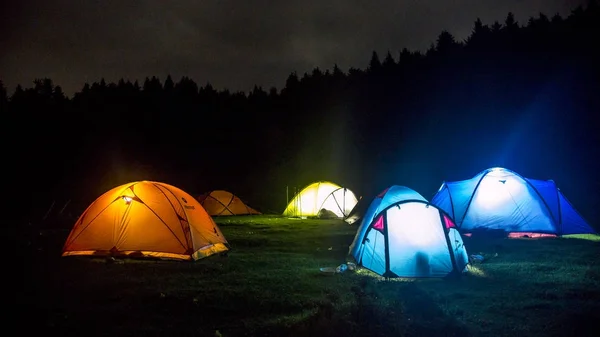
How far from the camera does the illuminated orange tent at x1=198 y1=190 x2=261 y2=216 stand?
28.3 m

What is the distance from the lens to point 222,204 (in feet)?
94.1

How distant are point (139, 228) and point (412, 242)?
7522mm

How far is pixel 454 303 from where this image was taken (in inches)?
300

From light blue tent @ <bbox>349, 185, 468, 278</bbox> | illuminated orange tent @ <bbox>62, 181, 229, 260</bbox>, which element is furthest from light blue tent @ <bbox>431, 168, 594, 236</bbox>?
illuminated orange tent @ <bbox>62, 181, 229, 260</bbox>

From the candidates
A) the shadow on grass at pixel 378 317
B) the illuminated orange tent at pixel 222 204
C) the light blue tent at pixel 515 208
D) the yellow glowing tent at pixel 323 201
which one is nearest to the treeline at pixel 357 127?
the yellow glowing tent at pixel 323 201

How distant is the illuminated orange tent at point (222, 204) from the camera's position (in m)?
28.3

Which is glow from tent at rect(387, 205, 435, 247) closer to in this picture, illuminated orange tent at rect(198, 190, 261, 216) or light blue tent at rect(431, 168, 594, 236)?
light blue tent at rect(431, 168, 594, 236)

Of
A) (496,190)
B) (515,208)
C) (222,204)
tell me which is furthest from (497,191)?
(222,204)

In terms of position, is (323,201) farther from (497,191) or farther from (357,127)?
(357,127)

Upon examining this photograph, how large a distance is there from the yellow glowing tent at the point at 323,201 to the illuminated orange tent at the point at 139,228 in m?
14.4

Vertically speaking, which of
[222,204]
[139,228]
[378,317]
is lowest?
[378,317]

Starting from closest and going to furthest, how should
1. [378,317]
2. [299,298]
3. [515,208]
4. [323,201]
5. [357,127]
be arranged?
[378,317], [299,298], [515,208], [323,201], [357,127]

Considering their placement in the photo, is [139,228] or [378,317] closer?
[378,317]

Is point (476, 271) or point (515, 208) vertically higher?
point (515, 208)
